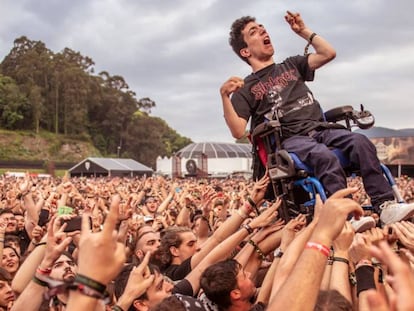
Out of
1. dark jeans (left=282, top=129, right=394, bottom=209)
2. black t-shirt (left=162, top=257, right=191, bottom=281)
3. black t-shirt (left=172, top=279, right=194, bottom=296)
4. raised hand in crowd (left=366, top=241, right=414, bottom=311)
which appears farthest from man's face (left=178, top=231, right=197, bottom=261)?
raised hand in crowd (left=366, top=241, right=414, bottom=311)

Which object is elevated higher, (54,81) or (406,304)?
(54,81)

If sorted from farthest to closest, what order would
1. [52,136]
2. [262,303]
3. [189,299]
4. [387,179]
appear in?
1. [52,136]
2. [387,179]
3. [262,303]
4. [189,299]

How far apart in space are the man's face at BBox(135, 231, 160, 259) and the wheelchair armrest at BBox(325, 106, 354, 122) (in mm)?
2238

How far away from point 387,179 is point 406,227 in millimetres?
1227

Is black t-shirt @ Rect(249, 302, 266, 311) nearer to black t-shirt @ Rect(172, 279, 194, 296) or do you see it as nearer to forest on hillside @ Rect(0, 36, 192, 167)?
black t-shirt @ Rect(172, 279, 194, 296)

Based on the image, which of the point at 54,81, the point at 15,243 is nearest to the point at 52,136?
the point at 54,81

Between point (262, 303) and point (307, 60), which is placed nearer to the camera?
point (262, 303)

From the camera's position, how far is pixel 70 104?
283 feet

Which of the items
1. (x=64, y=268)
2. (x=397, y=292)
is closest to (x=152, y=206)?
(x=64, y=268)

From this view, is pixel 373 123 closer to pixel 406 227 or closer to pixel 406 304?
pixel 406 227

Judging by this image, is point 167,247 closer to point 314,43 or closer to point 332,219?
point 314,43

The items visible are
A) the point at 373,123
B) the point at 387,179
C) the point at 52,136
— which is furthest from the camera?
the point at 52,136

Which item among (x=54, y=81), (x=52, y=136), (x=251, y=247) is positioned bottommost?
(x=251, y=247)

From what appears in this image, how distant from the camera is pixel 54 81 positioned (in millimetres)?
86250
